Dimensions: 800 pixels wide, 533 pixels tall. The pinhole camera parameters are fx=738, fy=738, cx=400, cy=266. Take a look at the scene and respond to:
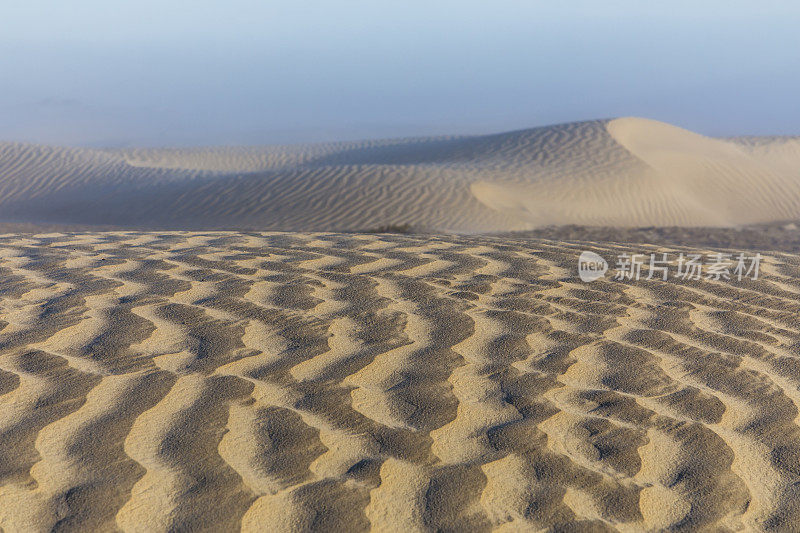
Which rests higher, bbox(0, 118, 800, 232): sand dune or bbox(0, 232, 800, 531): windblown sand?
bbox(0, 232, 800, 531): windblown sand

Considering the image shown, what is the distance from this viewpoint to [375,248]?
483 centimetres

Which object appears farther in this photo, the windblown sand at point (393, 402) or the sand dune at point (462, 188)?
the sand dune at point (462, 188)

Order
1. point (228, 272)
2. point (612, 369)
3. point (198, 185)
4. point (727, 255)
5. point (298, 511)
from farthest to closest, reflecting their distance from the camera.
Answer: point (198, 185) < point (727, 255) < point (228, 272) < point (612, 369) < point (298, 511)

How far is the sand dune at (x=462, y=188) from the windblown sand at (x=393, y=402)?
34.9ft

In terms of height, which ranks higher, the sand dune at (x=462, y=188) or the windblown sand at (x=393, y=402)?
the windblown sand at (x=393, y=402)

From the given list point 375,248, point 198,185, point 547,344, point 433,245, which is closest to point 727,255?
point 433,245

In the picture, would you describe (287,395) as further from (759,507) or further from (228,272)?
(228,272)

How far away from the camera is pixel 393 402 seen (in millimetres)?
2398

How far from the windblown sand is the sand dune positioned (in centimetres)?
1063

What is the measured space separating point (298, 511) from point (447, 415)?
0.67 m

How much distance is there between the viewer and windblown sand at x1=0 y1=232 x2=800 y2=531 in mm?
1833

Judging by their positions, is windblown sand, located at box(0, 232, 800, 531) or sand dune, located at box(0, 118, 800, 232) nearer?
windblown sand, located at box(0, 232, 800, 531)

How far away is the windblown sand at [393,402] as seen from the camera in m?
1.83

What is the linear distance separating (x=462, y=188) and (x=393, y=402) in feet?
47.0
